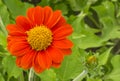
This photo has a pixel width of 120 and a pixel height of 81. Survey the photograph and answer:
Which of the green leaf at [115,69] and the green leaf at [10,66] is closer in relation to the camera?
the green leaf at [10,66]

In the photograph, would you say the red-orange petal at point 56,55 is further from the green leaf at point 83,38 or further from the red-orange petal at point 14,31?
the green leaf at point 83,38

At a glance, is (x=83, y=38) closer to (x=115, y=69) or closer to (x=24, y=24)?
(x=115, y=69)

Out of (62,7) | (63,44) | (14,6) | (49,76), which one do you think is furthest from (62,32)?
(62,7)

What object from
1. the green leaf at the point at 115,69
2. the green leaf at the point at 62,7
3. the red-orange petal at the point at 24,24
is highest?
the green leaf at the point at 62,7

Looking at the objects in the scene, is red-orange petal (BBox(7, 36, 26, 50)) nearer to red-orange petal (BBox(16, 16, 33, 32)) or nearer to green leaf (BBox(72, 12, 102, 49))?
red-orange petal (BBox(16, 16, 33, 32))

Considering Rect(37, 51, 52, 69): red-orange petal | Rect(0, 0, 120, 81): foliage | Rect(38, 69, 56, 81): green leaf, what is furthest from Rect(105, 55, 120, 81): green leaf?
Rect(37, 51, 52, 69): red-orange petal

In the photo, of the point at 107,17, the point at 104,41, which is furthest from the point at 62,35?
the point at 107,17

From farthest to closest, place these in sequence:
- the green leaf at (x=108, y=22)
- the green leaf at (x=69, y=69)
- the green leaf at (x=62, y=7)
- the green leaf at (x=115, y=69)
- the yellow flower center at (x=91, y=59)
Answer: the green leaf at (x=62, y=7) → the green leaf at (x=108, y=22) → the green leaf at (x=115, y=69) → the green leaf at (x=69, y=69) → the yellow flower center at (x=91, y=59)

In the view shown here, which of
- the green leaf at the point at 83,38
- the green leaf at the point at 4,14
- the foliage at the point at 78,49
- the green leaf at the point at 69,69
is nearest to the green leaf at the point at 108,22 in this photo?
the foliage at the point at 78,49
